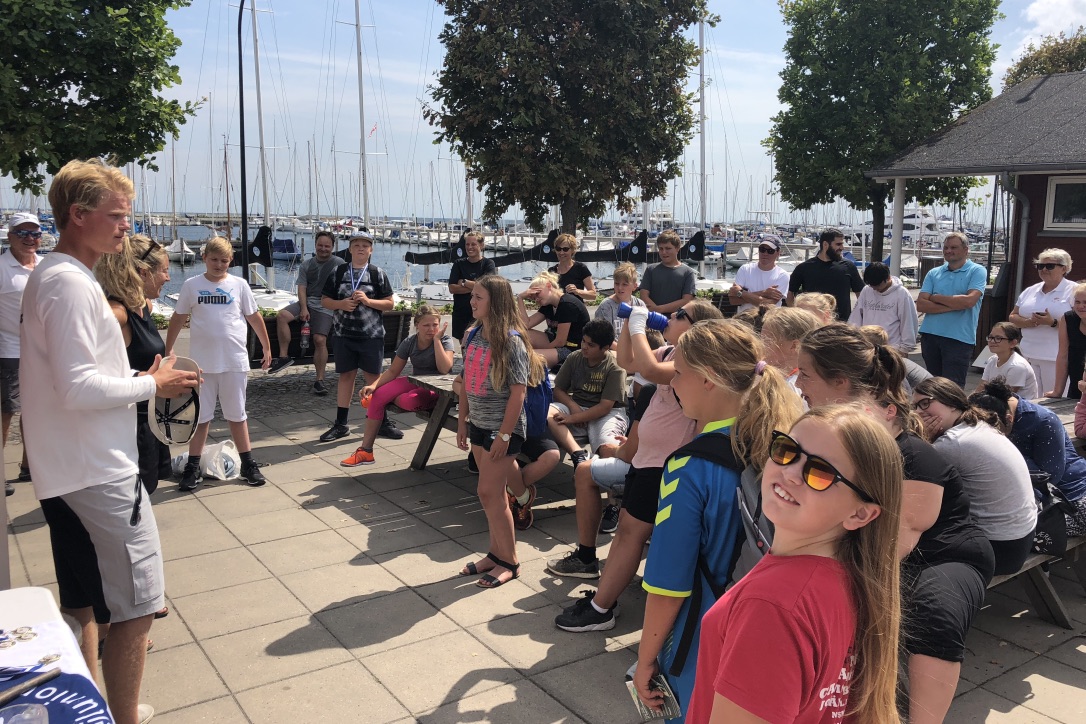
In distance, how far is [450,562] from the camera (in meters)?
5.29

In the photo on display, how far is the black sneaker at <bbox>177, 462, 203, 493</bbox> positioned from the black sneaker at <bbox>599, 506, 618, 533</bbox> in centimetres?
321

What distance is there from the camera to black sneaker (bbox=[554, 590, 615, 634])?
14.2 feet

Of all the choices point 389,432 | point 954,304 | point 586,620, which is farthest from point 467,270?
point 586,620

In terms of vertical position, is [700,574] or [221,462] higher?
[700,574]

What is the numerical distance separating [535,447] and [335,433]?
122 inches

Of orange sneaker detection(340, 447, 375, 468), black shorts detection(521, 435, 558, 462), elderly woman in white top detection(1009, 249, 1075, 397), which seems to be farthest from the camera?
elderly woman in white top detection(1009, 249, 1075, 397)

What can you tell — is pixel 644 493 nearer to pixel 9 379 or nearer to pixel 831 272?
pixel 9 379

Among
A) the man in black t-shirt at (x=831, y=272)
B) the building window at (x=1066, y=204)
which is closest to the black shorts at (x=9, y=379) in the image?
the man in black t-shirt at (x=831, y=272)

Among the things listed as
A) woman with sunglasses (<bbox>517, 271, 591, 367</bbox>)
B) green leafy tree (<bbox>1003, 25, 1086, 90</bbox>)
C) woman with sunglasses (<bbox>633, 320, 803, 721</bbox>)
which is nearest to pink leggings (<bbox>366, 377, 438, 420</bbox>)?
woman with sunglasses (<bbox>517, 271, 591, 367</bbox>)

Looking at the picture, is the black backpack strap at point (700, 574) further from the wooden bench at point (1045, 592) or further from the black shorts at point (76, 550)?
the wooden bench at point (1045, 592)

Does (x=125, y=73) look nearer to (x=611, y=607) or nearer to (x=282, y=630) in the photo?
(x=282, y=630)

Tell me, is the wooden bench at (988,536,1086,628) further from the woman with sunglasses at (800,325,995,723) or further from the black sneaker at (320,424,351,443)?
the black sneaker at (320,424,351,443)

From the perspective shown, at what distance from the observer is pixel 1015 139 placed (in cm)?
1352

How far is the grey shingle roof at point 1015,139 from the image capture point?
1240 cm
